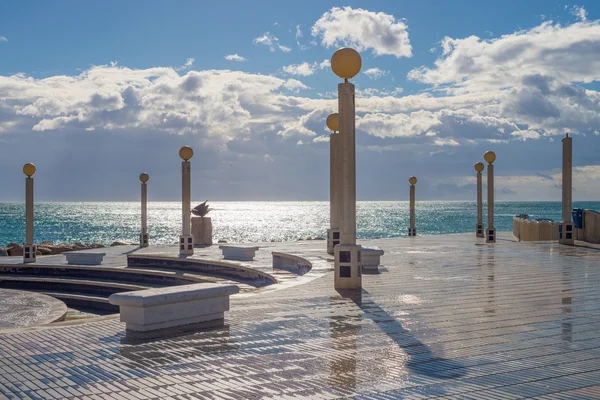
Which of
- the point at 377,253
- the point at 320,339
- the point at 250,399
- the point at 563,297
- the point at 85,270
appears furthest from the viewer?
the point at 85,270

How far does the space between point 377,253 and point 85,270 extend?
8.65 metres

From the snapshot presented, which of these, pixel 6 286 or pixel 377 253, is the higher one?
pixel 377 253

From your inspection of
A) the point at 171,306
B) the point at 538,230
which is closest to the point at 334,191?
the point at 171,306

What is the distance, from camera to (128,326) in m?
6.89

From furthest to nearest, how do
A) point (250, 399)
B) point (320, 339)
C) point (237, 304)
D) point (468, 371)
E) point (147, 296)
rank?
1. point (237, 304)
2. point (147, 296)
3. point (320, 339)
4. point (468, 371)
5. point (250, 399)

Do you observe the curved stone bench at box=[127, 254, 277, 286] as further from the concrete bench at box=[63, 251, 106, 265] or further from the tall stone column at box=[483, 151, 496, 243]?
the tall stone column at box=[483, 151, 496, 243]

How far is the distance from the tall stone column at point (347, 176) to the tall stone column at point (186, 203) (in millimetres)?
9439

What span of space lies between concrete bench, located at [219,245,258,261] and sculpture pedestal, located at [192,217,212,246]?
6421mm

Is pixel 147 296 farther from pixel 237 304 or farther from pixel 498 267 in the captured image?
pixel 498 267

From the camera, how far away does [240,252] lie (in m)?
17.3

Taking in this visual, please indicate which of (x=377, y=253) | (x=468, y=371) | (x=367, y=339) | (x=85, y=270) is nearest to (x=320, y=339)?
(x=367, y=339)

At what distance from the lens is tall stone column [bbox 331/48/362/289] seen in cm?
1009

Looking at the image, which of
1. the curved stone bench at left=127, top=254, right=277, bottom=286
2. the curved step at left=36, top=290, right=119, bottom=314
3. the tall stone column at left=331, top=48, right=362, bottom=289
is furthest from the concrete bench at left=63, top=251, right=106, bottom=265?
the tall stone column at left=331, top=48, right=362, bottom=289

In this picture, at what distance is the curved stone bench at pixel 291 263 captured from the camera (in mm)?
14812
